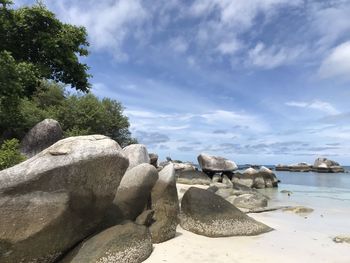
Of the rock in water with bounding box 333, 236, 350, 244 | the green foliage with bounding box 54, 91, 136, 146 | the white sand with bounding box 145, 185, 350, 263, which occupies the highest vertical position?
the green foliage with bounding box 54, 91, 136, 146

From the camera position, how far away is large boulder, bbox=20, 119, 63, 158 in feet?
→ 53.2

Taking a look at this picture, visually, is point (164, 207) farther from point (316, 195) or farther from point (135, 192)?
point (316, 195)

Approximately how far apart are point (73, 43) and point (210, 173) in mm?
27907

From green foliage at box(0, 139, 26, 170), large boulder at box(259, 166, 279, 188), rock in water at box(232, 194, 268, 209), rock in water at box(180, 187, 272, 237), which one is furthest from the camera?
large boulder at box(259, 166, 279, 188)

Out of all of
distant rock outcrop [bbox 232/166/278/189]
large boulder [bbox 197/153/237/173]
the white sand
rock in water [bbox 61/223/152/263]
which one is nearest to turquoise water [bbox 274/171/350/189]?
distant rock outcrop [bbox 232/166/278/189]

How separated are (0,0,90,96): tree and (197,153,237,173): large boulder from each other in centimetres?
2580

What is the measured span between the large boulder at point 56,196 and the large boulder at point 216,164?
33.4 metres

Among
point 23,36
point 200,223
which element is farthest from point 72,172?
A: point 23,36

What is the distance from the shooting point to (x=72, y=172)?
25.5 ft

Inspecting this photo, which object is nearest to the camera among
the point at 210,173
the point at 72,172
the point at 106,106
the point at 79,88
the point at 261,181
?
the point at 72,172

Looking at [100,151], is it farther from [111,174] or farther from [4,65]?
[4,65]

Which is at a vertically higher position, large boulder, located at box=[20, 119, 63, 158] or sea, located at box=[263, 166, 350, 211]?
large boulder, located at box=[20, 119, 63, 158]

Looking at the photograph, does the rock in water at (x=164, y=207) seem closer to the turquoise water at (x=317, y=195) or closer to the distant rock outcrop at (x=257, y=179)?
the turquoise water at (x=317, y=195)

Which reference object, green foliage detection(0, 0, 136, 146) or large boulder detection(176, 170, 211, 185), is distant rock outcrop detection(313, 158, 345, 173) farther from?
green foliage detection(0, 0, 136, 146)
